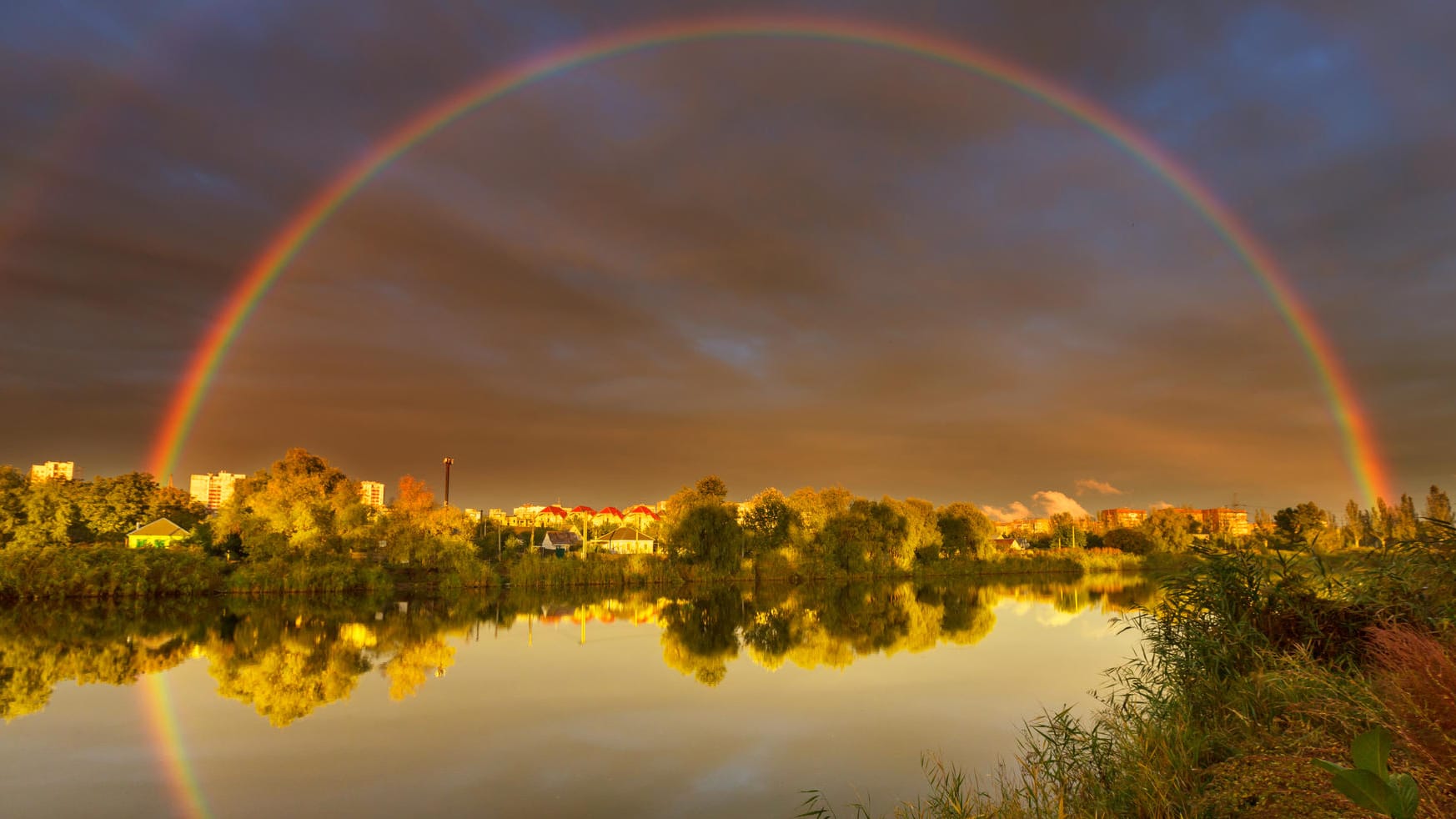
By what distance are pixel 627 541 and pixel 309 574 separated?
4701cm

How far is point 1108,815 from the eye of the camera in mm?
8547

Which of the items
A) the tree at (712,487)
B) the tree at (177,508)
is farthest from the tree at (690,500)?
the tree at (177,508)

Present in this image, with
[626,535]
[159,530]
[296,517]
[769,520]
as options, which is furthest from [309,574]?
[626,535]

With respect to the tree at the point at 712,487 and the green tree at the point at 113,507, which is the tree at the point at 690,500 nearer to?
the tree at the point at 712,487

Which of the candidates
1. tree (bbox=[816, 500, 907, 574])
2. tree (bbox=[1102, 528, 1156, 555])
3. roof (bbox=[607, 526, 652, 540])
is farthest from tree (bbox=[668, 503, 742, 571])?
tree (bbox=[1102, 528, 1156, 555])

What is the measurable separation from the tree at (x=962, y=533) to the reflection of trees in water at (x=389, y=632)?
29.6 metres

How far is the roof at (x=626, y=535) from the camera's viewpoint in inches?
3652

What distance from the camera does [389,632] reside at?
32.5 m

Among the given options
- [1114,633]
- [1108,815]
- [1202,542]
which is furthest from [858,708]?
[1114,633]

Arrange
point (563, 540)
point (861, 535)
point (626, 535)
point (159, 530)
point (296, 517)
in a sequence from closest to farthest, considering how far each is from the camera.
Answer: point (296, 517)
point (159, 530)
point (861, 535)
point (563, 540)
point (626, 535)

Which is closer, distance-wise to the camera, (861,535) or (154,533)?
(154,533)

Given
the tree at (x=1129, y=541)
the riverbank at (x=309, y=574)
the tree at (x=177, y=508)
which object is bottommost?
the tree at (x=1129, y=541)

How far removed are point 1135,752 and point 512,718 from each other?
1322cm

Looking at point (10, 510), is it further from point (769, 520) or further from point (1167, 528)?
point (1167, 528)
